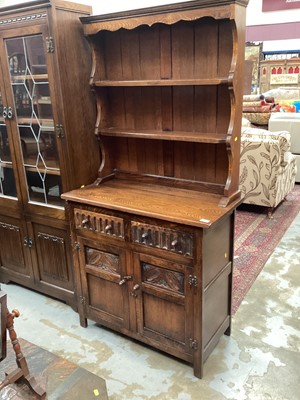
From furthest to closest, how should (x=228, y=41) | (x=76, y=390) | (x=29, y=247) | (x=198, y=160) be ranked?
(x=29, y=247) → (x=198, y=160) → (x=228, y=41) → (x=76, y=390)

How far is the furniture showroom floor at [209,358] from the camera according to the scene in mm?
1814

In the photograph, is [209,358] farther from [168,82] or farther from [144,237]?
[168,82]

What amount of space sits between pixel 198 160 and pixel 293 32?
6233 mm

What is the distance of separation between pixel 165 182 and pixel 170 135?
354mm

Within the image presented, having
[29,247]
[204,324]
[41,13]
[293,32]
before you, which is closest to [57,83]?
[41,13]

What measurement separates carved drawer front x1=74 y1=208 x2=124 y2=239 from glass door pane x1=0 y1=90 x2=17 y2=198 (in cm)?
76

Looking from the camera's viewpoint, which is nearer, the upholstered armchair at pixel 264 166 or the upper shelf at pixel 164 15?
the upper shelf at pixel 164 15

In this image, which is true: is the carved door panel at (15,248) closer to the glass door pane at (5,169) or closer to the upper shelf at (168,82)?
the glass door pane at (5,169)

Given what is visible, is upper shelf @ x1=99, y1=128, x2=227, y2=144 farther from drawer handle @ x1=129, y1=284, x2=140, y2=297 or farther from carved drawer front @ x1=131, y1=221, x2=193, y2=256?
drawer handle @ x1=129, y1=284, x2=140, y2=297

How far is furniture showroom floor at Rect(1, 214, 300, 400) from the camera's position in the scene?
1814 millimetres

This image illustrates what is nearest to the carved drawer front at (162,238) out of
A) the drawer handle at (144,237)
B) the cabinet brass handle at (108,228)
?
the drawer handle at (144,237)

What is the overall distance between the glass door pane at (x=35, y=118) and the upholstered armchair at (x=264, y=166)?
2.09 m

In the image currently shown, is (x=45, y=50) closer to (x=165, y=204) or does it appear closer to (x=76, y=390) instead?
(x=165, y=204)

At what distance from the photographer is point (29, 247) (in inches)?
101
